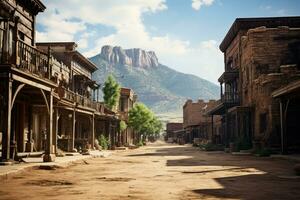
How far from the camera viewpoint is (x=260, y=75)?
90.0 ft

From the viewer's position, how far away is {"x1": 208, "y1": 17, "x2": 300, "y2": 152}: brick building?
24719mm

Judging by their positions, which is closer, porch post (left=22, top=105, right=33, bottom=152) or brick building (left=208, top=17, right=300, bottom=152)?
porch post (left=22, top=105, right=33, bottom=152)

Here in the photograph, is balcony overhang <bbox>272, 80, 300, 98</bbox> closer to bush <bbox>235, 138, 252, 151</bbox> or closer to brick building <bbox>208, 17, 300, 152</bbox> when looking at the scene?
brick building <bbox>208, 17, 300, 152</bbox>

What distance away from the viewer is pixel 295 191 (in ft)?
26.6

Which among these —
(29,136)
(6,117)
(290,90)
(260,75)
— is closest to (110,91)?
(260,75)

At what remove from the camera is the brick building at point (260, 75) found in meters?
24.7

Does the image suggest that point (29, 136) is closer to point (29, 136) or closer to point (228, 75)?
point (29, 136)

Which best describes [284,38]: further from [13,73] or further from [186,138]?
[186,138]

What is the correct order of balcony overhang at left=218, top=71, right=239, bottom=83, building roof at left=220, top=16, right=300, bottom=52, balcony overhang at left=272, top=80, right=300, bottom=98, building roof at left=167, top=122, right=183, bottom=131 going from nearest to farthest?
balcony overhang at left=272, top=80, right=300, bottom=98, building roof at left=220, top=16, right=300, bottom=52, balcony overhang at left=218, top=71, right=239, bottom=83, building roof at left=167, top=122, right=183, bottom=131

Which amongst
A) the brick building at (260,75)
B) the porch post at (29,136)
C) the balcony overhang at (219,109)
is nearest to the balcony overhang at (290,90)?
the brick building at (260,75)

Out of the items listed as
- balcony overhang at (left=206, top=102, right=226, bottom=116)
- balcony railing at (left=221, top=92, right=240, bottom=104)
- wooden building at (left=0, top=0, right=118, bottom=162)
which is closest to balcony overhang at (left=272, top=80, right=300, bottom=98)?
wooden building at (left=0, top=0, right=118, bottom=162)

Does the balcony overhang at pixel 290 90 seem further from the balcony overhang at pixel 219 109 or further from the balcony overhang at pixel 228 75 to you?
the balcony overhang at pixel 228 75

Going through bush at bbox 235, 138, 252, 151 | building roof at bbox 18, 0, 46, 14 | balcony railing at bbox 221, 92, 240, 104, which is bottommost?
bush at bbox 235, 138, 252, 151

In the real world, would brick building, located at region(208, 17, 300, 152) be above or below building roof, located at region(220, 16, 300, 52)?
below
